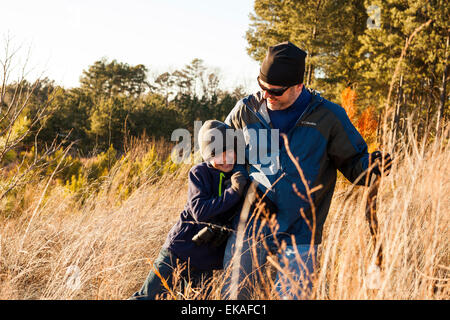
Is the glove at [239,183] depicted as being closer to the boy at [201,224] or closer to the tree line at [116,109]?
the boy at [201,224]

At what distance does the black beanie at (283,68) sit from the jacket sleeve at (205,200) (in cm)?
66

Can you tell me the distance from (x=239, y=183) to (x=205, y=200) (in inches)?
8.9

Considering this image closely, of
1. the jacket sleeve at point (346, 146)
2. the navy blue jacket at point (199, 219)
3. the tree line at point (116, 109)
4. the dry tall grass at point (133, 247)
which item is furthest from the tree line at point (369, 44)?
the navy blue jacket at point (199, 219)

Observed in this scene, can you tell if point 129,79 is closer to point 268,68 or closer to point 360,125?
point 360,125

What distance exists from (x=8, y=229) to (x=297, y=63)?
2840 mm

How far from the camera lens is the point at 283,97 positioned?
77.6 inches

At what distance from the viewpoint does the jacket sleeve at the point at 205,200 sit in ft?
6.14

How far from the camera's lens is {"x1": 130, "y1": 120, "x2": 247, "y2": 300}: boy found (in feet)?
6.44

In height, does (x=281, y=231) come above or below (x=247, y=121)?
below

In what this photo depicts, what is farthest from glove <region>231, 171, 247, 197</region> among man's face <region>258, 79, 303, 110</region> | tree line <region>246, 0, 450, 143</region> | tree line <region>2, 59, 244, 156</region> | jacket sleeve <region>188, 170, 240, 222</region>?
tree line <region>246, 0, 450, 143</region>

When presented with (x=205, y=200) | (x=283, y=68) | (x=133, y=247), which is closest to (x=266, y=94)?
(x=283, y=68)

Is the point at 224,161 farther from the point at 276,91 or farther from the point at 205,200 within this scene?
the point at 276,91

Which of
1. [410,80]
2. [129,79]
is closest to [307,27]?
[410,80]

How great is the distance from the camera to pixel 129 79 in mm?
31281
